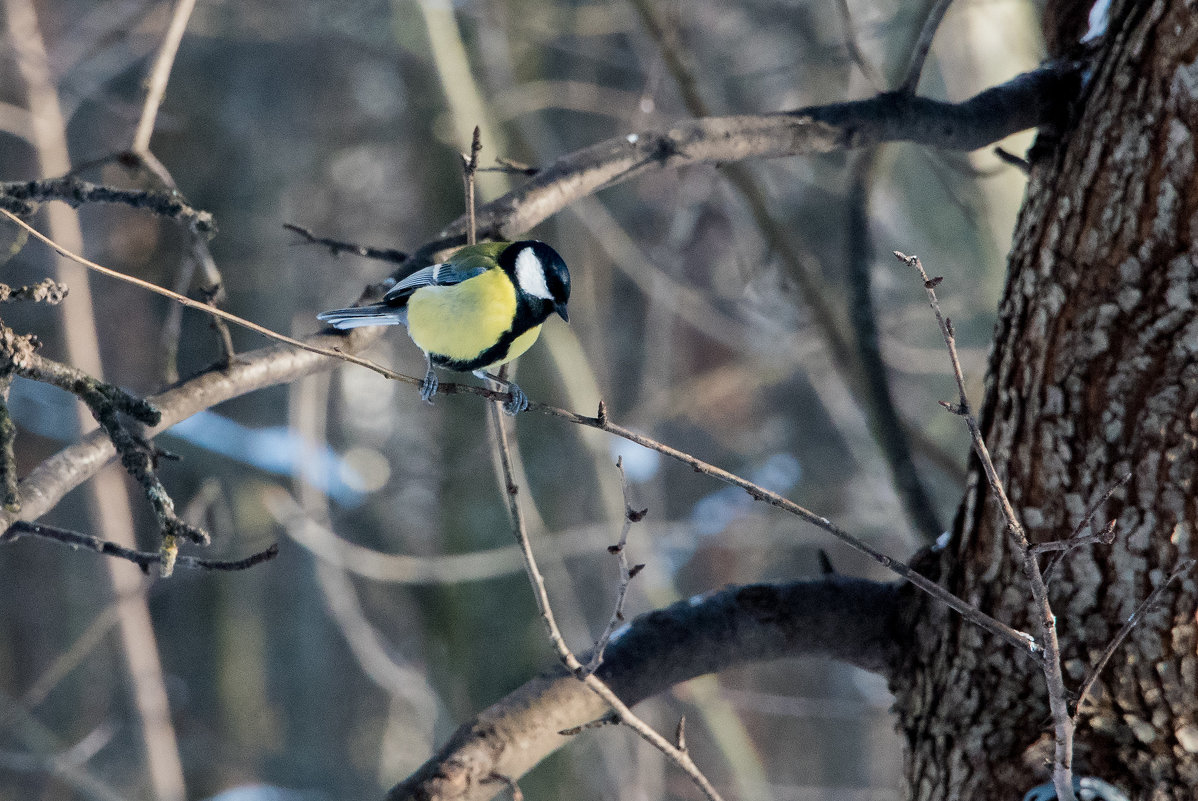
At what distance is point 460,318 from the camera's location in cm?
194

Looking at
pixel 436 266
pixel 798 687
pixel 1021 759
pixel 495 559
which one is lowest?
pixel 1021 759

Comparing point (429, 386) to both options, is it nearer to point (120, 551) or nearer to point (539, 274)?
point (539, 274)

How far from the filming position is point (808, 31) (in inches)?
228

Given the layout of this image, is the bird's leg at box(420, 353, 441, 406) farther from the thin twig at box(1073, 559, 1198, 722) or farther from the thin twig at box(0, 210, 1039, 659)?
the thin twig at box(1073, 559, 1198, 722)

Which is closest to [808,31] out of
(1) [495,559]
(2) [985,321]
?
(2) [985,321]

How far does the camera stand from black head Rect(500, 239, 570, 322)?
79.4 inches

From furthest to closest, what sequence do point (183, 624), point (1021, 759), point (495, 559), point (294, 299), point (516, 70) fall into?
point (183, 624)
point (294, 299)
point (516, 70)
point (495, 559)
point (1021, 759)

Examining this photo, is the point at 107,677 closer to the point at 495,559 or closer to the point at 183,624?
the point at 183,624

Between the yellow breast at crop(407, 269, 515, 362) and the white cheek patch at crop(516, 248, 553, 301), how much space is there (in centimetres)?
8

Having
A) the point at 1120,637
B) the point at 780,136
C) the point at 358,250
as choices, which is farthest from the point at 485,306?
the point at 1120,637

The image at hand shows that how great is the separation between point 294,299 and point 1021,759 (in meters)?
6.20

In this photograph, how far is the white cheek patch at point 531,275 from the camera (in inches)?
80.2

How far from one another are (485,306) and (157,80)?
0.74 metres

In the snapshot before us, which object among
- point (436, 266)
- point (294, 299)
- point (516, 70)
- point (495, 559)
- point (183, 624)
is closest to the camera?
point (436, 266)
